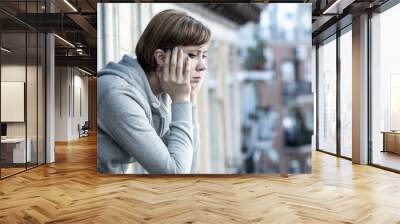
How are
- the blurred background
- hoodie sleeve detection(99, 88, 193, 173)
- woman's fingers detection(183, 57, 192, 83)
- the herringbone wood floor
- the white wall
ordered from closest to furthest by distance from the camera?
the herringbone wood floor, hoodie sleeve detection(99, 88, 193, 173), woman's fingers detection(183, 57, 192, 83), the blurred background, the white wall

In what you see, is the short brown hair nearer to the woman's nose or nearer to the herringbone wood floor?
the woman's nose

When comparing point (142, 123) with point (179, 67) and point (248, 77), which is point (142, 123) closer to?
point (179, 67)

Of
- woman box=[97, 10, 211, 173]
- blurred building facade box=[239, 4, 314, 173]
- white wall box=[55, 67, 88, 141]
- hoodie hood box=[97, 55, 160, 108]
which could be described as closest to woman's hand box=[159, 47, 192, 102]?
woman box=[97, 10, 211, 173]

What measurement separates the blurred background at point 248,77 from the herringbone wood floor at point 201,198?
0.38 m

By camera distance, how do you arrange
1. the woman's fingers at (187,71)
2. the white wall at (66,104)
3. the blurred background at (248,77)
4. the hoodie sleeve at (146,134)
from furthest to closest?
the white wall at (66,104) < the blurred background at (248,77) < the woman's fingers at (187,71) < the hoodie sleeve at (146,134)

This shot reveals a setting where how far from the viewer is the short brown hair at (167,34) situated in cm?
573

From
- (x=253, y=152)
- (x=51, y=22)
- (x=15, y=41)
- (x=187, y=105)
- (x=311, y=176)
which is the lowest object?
(x=311, y=176)

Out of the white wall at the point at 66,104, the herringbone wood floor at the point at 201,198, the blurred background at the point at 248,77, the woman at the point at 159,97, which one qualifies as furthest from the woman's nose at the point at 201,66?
the white wall at the point at 66,104

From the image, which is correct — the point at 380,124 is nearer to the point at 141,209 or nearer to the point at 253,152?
the point at 253,152

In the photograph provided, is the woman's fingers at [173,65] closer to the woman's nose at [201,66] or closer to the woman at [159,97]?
the woman at [159,97]

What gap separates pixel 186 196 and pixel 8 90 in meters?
3.54

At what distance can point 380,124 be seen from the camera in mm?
7445

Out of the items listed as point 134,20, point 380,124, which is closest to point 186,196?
point 134,20

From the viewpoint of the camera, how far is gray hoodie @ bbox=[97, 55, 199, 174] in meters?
5.59
